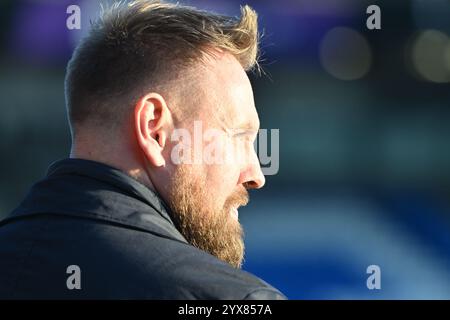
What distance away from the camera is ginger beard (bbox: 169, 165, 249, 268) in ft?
4.61

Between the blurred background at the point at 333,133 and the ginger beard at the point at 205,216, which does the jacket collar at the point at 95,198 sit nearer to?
the ginger beard at the point at 205,216

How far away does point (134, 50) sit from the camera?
148 centimetres

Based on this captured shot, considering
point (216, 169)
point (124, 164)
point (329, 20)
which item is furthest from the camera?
point (329, 20)

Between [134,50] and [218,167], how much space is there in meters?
0.30

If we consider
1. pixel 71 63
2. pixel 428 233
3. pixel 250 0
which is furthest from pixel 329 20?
pixel 71 63

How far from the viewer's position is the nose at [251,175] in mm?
1560

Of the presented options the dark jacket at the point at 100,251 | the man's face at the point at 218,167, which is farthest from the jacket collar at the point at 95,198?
the man's face at the point at 218,167

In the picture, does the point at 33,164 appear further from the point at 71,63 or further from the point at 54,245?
the point at 54,245

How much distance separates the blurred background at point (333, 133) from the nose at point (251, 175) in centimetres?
275

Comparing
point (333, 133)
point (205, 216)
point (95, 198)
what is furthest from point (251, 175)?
point (333, 133)

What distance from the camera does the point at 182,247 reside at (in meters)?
1.15

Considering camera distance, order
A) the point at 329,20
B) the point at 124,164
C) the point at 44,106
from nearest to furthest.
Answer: the point at 124,164 → the point at 44,106 → the point at 329,20

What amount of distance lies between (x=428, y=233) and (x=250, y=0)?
6.53ft
